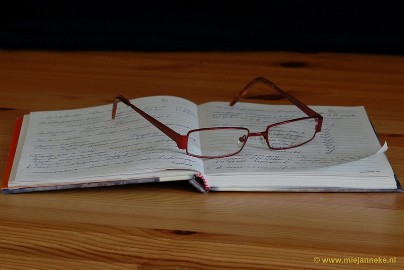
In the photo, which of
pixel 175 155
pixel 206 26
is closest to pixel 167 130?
pixel 175 155

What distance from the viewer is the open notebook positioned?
0.88 m

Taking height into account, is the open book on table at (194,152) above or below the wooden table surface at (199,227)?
above

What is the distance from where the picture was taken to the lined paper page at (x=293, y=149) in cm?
91

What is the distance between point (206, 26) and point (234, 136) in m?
0.50

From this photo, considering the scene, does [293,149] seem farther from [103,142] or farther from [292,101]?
[103,142]

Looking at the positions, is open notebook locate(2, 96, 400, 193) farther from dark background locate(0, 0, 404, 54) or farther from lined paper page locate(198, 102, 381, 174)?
dark background locate(0, 0, 404, 54)

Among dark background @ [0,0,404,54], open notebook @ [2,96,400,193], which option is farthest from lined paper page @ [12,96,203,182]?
dark background @ [0,0,404,54]

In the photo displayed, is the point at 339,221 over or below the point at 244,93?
below

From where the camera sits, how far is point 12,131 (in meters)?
1.06

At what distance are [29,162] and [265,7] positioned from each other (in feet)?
2.34

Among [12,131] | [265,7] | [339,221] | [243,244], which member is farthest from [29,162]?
[265,7]

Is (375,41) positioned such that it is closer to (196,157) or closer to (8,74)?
(196,157)

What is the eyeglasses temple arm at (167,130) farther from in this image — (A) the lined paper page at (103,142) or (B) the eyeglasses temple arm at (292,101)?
(B) the eyeglasses temple arm at (292,101)

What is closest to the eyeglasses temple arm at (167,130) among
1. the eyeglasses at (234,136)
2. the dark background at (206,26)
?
the eyeglasses at (234,136)
